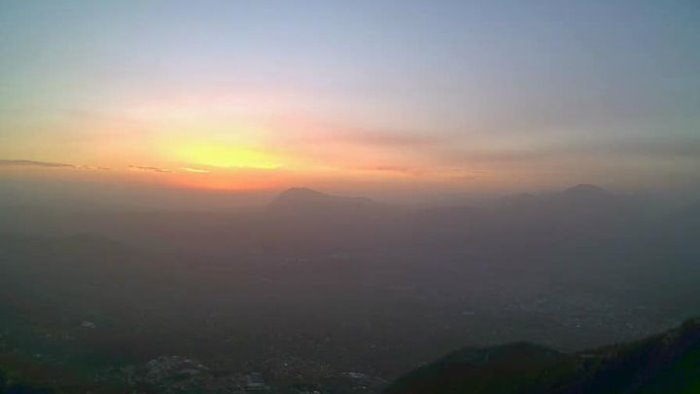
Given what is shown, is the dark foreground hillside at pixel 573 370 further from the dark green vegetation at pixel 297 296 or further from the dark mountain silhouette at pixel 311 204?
the dark mountain silhouette at pixel 311 204

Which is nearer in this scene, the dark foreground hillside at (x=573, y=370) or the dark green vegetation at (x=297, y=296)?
the dark foreground hillside at (x=573, y=370)

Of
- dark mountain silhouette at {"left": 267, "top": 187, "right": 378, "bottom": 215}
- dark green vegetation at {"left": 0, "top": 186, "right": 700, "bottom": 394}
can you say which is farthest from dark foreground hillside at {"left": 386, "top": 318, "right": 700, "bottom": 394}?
dark mountain silhouette at {"left": 267, "top": 187, "right": 378, "bottom": 215}

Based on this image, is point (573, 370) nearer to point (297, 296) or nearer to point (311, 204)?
point (297, 296)

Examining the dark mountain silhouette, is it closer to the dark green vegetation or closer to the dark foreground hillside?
the dark green vegetation

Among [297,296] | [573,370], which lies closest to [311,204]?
[297,296]

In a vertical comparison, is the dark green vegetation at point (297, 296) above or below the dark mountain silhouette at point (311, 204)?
below

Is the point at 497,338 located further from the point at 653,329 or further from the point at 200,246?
the point at 200,246

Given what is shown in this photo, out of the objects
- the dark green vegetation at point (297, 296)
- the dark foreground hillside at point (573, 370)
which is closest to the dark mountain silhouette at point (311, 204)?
the dark green vegetation at point (297, 296)

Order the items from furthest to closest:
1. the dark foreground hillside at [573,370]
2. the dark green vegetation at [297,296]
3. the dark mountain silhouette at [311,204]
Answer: the dark mountain silhouette at [311,204]
the dark green vegetation at [297,296]
the dark foreground hillside at [573,370]

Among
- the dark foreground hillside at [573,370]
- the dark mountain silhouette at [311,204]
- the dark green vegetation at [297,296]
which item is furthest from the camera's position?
the dark mountain silhouette at [311,204]
